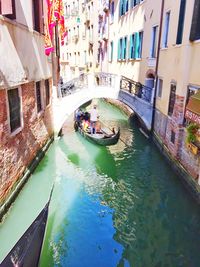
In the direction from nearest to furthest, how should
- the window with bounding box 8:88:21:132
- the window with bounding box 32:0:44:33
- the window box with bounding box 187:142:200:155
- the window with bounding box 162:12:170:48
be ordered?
the window with bounding box 8:88:21:132 → the window box with bounding box 187:142:200:155 → the window with bounding box 32:0:44:33 → the window with bounding box 162:12:170:48

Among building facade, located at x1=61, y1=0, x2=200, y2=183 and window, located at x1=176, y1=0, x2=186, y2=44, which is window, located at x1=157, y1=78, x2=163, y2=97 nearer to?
building facade, located at x1=61, y1=0, x2=200, y2=183

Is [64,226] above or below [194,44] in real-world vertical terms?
below

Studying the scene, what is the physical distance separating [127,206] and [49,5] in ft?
23.4

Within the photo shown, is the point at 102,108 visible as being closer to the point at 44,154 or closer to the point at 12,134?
the point at 44,154

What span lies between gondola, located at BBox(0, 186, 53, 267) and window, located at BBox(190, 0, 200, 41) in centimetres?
583

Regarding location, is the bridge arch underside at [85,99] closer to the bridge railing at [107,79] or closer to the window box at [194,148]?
the bridge railing at [107,79]

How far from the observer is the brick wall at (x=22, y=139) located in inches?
217

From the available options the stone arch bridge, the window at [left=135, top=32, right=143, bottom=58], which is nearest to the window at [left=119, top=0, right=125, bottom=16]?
the window at [left=135, top=32, right=143, bottom=58]

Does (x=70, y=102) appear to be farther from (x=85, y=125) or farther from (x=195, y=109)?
(x=195, y=109)

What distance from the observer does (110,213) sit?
20.4 feet

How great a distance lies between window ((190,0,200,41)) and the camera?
21.8 ft

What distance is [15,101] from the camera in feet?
21.0

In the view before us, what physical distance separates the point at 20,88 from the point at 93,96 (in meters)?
5.53

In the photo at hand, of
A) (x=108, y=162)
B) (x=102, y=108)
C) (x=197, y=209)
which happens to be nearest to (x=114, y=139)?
(x=108, y=162)
